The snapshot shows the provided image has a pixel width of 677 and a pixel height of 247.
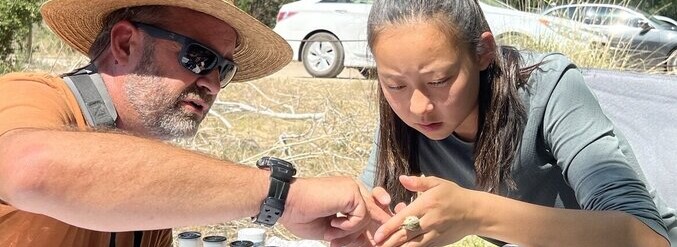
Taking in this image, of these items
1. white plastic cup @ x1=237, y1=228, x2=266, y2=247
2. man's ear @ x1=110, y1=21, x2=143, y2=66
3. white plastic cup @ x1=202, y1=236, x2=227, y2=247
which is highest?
man's ear @ x1=110, y1=21, x2=143, y2=66

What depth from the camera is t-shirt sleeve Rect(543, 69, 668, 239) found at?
2184 mm

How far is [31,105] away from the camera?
1798 mm

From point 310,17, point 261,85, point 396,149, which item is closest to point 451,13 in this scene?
point 396,149

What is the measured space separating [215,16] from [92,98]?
383 millimetres

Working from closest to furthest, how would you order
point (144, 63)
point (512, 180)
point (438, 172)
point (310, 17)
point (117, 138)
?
1. point (117, 138)
2. point (144, 63)
3. point (512, 180)
4. point (438, 172)
5. point (310, 17)

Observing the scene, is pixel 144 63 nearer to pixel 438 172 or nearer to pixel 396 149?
pixel 396 149

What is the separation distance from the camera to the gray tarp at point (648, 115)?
3430 mm

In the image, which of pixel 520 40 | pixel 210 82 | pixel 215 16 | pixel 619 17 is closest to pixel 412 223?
pixel 210 82

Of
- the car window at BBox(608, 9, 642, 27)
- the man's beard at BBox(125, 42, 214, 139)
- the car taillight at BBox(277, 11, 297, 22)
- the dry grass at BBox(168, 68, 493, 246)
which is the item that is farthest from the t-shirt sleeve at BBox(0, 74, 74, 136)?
the car taillight at BBox(277, 11, 297, 22)

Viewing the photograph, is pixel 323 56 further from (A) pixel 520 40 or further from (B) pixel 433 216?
(B) pixel 433 216

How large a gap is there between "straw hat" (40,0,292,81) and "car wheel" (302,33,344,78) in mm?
7945

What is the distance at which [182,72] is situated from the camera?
2.19 metres

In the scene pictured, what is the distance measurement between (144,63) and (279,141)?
4.03 meters

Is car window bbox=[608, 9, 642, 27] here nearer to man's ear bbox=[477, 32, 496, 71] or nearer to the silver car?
the silver car
